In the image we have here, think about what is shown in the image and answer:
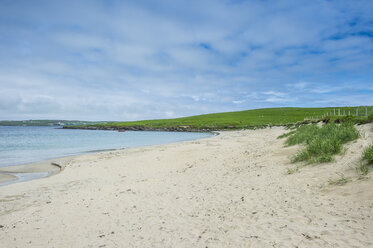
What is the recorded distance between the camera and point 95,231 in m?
6.54

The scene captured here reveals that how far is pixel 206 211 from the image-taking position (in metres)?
7.28

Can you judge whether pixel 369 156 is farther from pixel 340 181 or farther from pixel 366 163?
pixel 340 181

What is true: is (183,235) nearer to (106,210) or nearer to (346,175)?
(106,210)

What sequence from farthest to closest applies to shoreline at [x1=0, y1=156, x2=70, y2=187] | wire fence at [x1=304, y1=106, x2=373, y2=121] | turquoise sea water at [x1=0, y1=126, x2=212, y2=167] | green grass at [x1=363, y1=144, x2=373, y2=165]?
wire fence at [x1=304, y1=106, x2=373, y2=121]
turquoise sea water at [x1=0, y1=126, x2=212, y2=167]
shoreline at [x1=0, y1=156, x2=70, y2=187]
green grass at [x1=363, y1=144, x2=373, y2=165]

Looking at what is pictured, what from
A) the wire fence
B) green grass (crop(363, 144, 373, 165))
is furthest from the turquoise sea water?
the wire fence

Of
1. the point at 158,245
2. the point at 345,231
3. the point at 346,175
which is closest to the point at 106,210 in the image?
the point at 158,245

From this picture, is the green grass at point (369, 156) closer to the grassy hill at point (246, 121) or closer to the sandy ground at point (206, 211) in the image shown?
the sandy ground at point (206, 211)

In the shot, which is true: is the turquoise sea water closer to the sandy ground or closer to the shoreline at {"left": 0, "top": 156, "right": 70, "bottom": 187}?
the shoreline at {"left": 0, "top": 156, "right": 70, "bottom": 187}

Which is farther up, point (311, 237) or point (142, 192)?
point (311, 237)

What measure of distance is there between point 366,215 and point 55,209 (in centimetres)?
1019

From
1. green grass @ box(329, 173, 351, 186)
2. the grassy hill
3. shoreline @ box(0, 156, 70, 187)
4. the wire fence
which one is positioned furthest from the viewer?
the grassy hill

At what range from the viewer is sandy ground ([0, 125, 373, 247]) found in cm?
519

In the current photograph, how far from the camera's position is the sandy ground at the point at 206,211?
519 centimetres

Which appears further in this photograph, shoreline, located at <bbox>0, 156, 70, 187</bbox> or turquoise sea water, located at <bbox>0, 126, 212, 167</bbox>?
turquoise sea water, located at <bbox>0, 126, 212, 167</bbox>
